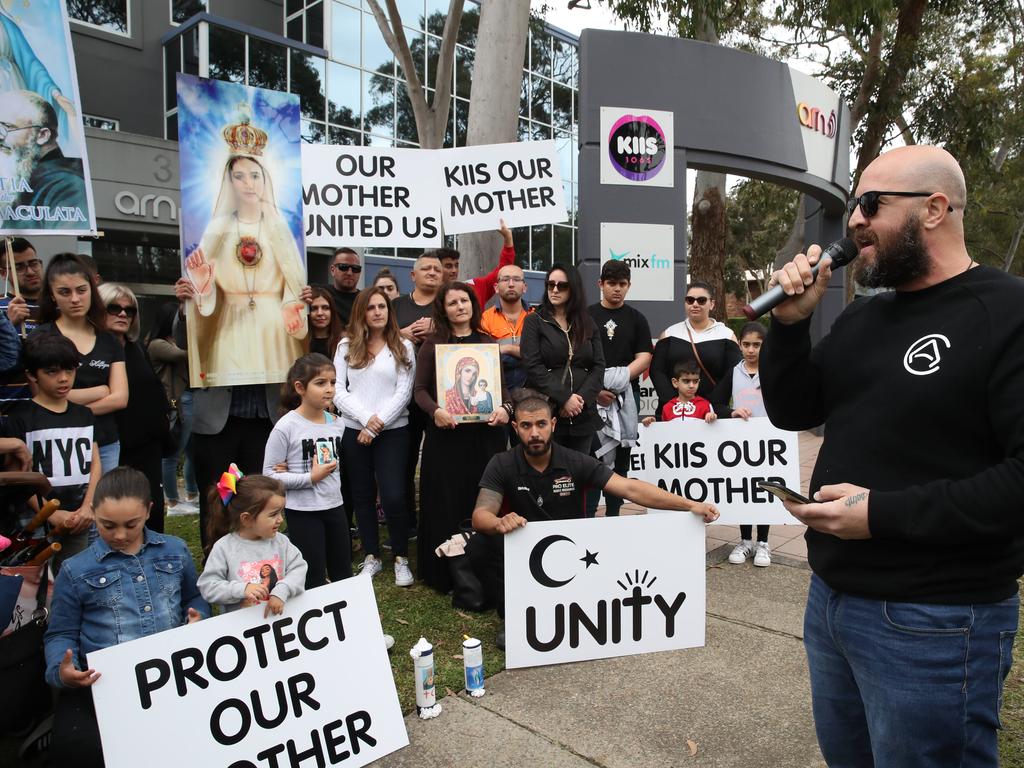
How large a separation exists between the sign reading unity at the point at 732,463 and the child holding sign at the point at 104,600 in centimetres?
341

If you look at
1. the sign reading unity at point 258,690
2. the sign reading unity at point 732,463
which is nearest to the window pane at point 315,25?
the sign reading unity at point 732,463

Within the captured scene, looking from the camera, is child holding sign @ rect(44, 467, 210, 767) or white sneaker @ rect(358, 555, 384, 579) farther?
white sneaker @ rect(358, 555, 384, 579)

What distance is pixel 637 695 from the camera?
135 inches

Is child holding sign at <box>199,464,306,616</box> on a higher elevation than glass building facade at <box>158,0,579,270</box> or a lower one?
lower

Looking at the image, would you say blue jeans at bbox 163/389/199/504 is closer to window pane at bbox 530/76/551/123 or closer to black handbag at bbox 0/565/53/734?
black handbag at bbox 0/565/53/734

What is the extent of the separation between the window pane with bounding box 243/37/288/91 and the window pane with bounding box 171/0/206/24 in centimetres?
195

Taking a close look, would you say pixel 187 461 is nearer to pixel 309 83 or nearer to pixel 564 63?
pixel 309 83

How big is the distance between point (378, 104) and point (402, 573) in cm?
1844

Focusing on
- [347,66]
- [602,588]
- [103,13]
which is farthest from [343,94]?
[602,588]

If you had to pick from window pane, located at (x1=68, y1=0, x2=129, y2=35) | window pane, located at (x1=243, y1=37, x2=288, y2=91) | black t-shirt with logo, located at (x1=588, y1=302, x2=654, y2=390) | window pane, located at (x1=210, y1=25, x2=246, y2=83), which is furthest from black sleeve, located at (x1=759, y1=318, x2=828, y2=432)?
window pane, located at (x1=68, y1=0, x2=129, y2=35)

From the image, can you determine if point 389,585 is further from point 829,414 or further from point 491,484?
point 829,414

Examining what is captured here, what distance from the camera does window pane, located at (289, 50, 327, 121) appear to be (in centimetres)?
1881

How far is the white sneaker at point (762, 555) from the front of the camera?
5.23 m

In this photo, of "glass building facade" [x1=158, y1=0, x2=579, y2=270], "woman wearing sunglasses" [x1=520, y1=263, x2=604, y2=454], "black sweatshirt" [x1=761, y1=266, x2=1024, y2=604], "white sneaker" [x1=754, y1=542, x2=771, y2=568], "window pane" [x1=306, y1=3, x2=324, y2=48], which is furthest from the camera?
"window pane" [x1=306, y1=3, x2=324, y2=48]
